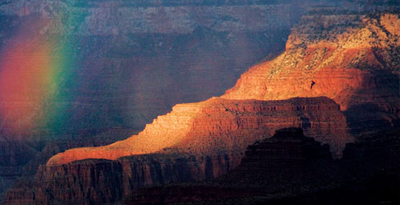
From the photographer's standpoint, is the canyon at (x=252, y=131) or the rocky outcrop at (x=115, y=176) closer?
the canyon at (x=252, y=131)

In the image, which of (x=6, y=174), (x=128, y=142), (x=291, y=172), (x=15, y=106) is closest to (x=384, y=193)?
(x=291, y=172)

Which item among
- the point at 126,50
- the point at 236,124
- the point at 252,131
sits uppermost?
the point at 126,50

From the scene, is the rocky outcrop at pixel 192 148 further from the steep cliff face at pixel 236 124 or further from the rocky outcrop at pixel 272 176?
the rocky outcrop at pixel 272 176

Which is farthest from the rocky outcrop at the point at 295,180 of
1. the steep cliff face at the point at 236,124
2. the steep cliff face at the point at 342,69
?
the steep cliff face at the point at 342,69

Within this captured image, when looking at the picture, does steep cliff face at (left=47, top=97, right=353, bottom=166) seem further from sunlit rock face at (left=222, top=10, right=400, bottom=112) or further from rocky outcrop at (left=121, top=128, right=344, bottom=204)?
rocky outcrop at (left=121, top=128, right=344, bottom=204)

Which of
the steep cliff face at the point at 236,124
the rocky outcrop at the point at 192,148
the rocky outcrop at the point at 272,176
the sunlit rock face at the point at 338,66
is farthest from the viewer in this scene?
the sunlit rock face at the point at 338,66

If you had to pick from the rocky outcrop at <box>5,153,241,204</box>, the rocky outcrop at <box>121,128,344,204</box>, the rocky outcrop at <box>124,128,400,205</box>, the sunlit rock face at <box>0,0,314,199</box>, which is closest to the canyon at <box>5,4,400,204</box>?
the rocky outcrop at <box>5,153,241,204</box>

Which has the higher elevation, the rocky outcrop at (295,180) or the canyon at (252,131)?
the canyon at (252,131)

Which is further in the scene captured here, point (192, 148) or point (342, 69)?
point (342, 69)

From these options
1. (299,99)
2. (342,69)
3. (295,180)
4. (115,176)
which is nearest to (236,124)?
(299,99)

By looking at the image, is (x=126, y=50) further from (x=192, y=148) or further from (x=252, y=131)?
(x=252, y=131)

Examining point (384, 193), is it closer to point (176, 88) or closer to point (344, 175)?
point (344, 175)
